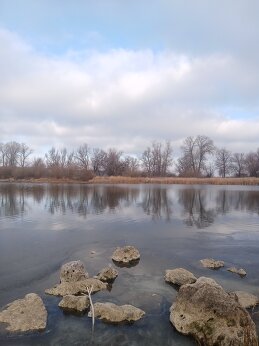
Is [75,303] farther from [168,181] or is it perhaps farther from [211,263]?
[168,181]

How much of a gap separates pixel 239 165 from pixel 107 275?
9648 centimetres

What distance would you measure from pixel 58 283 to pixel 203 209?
19372 mm

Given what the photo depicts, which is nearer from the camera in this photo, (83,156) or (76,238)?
(76,238)

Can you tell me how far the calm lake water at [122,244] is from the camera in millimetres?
6363

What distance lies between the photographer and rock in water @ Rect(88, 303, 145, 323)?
670cm

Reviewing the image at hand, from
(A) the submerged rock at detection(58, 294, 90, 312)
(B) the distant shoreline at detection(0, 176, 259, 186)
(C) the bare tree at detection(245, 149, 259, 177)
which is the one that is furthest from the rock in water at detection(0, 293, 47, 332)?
(C) the bare tree at detection(245, 149, 259, 177)

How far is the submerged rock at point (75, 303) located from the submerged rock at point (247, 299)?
360 centimetres

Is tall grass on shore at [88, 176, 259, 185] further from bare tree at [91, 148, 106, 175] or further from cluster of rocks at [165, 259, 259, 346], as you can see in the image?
cluster of rocks at [165, 259, 259, 346]

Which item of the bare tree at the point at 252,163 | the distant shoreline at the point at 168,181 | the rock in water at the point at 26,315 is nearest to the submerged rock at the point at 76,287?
the rock in water at the point at 26,315

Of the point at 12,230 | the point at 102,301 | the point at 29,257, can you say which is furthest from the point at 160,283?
the point at 12,230

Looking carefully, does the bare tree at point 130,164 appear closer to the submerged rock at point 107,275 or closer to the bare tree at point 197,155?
the bare tree at point 197,155

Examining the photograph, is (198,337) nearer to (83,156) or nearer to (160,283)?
(160,283)

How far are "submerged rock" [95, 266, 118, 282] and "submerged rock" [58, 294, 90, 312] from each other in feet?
5.36

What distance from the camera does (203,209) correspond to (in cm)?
2634
